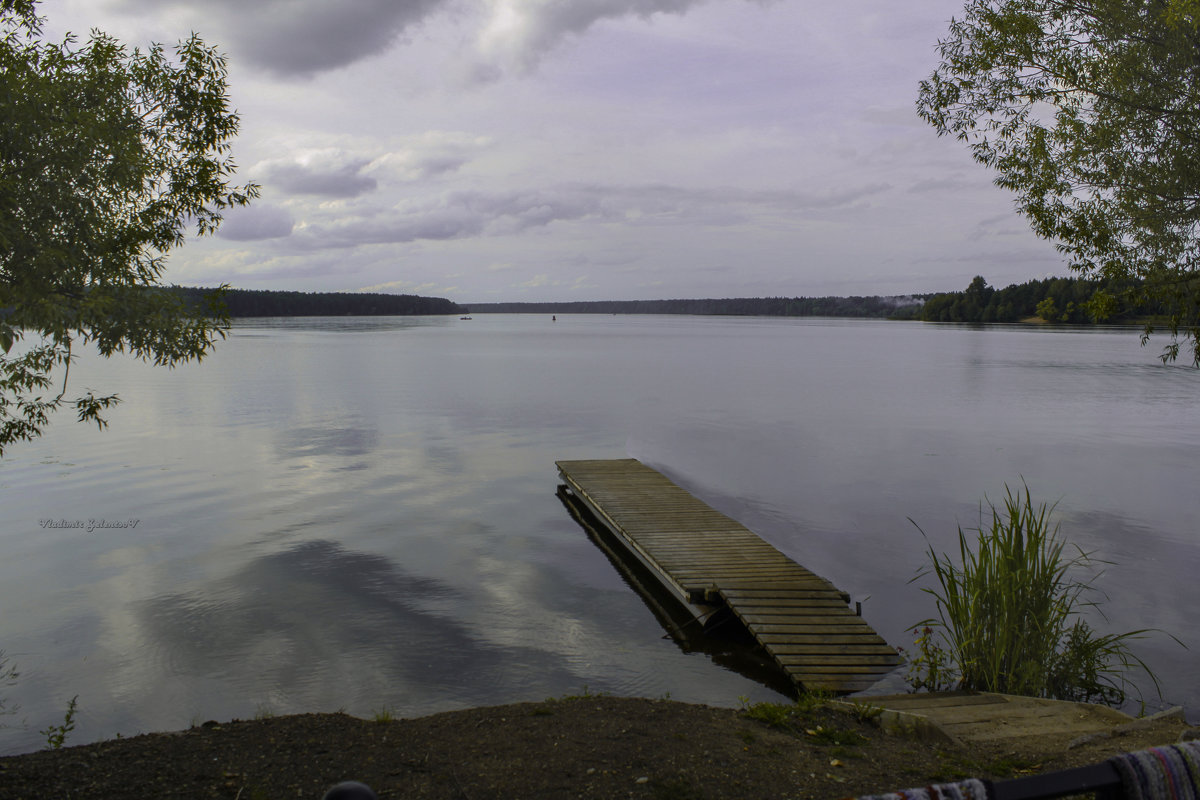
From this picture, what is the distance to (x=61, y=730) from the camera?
6.71m

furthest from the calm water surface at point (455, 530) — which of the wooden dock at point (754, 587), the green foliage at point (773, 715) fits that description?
the green foliage at point (773, 715)

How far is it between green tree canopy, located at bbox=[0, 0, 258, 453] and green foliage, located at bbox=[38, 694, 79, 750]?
107 inches

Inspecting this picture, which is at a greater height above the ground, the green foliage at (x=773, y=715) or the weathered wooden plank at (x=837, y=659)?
the green foliage at (x=773, y=715)

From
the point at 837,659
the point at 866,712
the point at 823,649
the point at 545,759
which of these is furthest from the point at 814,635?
the point at 545,759

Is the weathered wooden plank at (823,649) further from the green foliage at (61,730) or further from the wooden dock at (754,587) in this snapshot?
the green foliage at (61,730)

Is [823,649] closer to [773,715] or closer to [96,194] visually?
[773,715]

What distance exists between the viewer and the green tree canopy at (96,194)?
4.18 meters

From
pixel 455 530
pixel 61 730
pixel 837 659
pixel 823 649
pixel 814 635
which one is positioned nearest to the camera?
pixel 61 730

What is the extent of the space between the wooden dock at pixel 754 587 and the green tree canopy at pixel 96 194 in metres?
5.80

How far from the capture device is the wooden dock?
24.4 ft

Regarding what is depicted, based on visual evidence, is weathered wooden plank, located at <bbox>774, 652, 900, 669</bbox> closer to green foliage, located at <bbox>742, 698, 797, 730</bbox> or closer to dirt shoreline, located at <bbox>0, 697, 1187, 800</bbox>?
green foliage, located at <bbox>742, 698, 797, 730</bbox>

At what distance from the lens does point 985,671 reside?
6562 mm

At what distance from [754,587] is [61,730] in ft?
22.2

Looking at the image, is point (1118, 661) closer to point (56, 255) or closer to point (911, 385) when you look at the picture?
point (56, 255)
